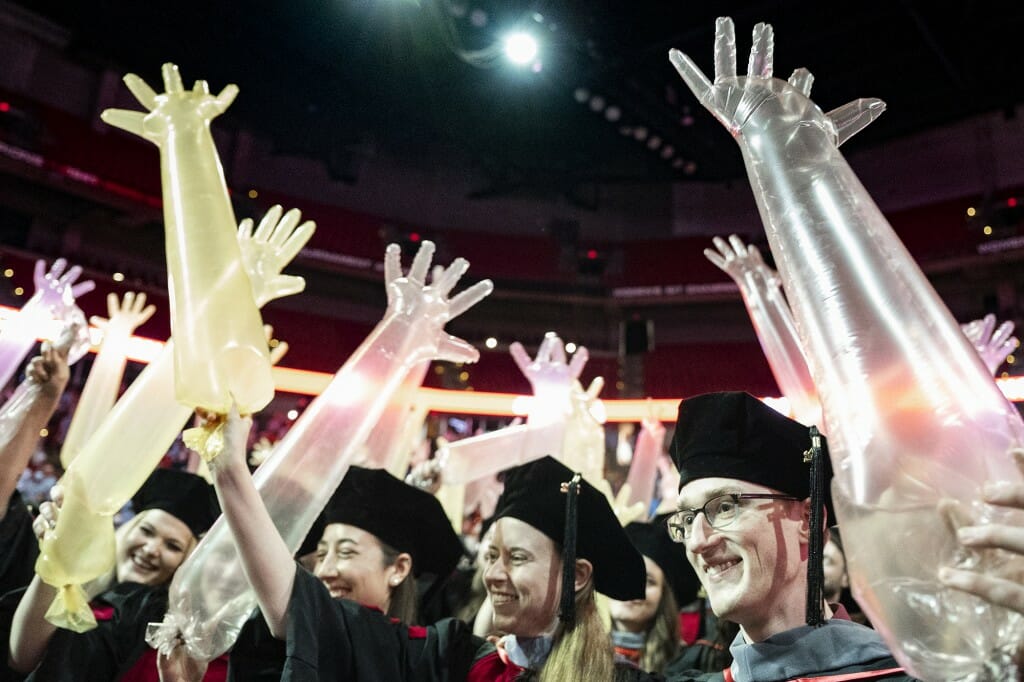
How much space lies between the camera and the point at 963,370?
1.08 m

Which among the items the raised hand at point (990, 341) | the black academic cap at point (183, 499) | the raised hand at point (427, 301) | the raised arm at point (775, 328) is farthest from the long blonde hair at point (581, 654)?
the raised hand at point (990, 341)

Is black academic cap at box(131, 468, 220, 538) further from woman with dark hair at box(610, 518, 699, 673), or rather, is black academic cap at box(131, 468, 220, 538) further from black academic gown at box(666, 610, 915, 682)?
black academic gown at box(666, 610, 915, 682)

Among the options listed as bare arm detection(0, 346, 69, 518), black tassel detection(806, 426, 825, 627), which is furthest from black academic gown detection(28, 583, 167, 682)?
black tassel detection(806, 426, 825, 627)

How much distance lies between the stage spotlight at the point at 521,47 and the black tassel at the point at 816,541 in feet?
25.3

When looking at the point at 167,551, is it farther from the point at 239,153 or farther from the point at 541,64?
the point at 239,153

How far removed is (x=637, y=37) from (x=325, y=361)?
821cm

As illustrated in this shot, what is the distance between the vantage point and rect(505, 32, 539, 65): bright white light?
8.71m

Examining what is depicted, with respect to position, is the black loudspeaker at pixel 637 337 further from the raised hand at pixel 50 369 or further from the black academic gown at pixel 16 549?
the raised hand at pixel 50 369

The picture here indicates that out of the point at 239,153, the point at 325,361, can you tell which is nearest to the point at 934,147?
the point at 325,361

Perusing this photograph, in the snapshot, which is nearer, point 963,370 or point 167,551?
point 963,370

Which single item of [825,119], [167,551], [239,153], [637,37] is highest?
[239,153]

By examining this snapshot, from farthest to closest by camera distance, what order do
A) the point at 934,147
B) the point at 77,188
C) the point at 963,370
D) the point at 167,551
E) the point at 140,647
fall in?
1. the point at 934,147
2. the point at 77,188
3. the point at 167,551
4. the point at 140,647
5. the point at 963,370

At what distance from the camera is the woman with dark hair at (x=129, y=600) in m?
2.59

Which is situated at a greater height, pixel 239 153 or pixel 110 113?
pixel 239 153
